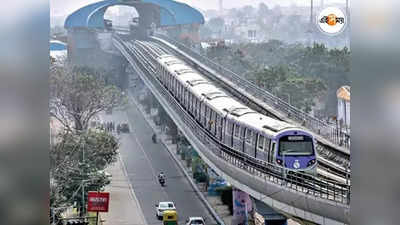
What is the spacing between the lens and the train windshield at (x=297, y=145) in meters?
5.47

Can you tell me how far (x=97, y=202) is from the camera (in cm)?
536

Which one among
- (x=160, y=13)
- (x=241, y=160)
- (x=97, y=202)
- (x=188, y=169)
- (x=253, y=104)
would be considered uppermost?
(x=160, y=13)

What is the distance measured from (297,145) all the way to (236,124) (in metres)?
0.63

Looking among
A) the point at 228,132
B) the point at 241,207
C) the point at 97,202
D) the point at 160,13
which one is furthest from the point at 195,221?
the point at 160,13

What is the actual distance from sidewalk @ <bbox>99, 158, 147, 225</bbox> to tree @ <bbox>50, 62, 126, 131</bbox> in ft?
1.30

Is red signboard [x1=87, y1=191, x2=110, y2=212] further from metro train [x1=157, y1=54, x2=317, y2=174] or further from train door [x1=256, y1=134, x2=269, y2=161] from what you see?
train door [x1=256, y1=134, x2=269, y2=161]

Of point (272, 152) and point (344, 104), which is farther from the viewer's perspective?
point (272, 152)

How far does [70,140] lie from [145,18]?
1076 mm

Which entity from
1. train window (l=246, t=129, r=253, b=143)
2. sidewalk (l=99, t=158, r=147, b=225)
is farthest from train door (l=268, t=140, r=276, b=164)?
sidewalk (l=99, t=158, r=147, b=225)

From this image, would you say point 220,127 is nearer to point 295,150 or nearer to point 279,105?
point 279,105

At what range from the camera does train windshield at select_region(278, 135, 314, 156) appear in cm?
547
